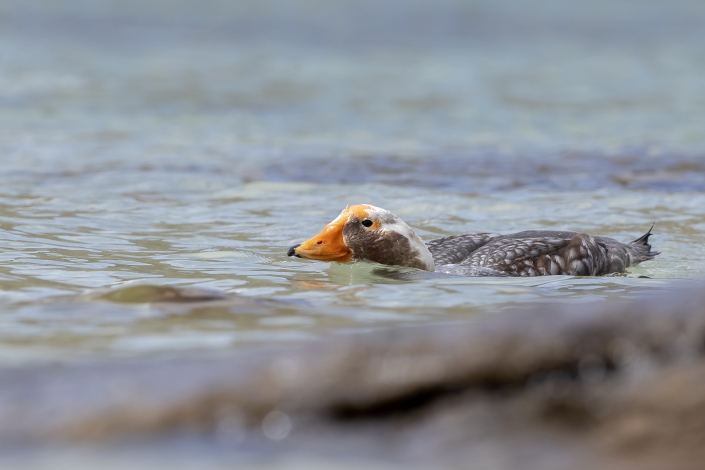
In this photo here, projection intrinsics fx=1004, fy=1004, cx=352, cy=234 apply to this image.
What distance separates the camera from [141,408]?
3260mm

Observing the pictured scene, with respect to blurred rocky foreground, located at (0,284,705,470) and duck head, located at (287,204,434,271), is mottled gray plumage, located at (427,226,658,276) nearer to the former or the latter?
duck head, located at (287,204,434,271)

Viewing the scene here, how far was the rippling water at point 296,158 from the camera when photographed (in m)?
5.73

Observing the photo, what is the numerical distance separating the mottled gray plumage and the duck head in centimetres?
29

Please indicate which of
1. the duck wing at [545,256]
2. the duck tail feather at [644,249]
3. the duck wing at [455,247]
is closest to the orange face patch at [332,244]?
the duck wing at [455,247]

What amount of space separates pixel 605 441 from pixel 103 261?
479 cm

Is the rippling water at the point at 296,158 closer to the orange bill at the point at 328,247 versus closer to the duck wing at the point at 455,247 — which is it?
the orange bill at the point at 328,247

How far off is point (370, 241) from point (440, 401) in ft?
13.2

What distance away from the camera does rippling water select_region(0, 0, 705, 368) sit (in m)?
5.73

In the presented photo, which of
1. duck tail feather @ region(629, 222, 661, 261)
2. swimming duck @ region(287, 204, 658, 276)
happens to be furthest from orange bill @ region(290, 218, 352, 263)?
duck tail feather @ region(629, 222, 661, 261)

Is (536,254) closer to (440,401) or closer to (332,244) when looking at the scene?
(332,244)

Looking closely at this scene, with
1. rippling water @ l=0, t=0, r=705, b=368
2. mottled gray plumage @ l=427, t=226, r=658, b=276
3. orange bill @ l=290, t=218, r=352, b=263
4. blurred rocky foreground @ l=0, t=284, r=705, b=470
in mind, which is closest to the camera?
blurred rocky foreground @ l=0, t=284, r=705, b=470

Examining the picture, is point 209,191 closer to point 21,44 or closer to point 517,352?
point 517,352

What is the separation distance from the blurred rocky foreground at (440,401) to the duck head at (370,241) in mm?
3635

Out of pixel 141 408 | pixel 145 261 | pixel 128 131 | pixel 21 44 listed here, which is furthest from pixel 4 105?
pixel 141 408
